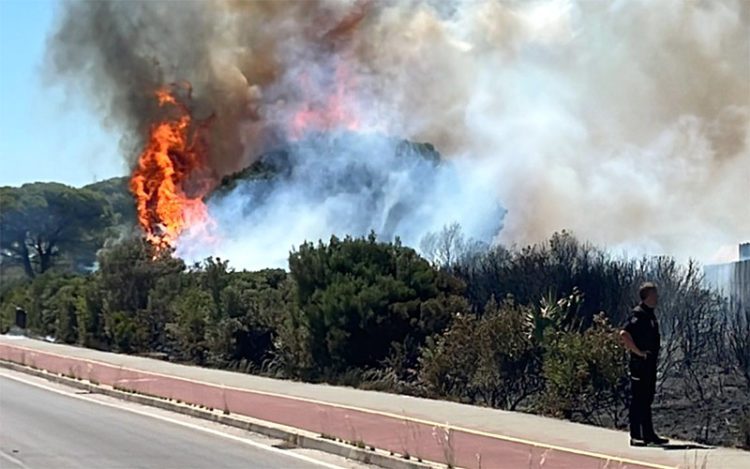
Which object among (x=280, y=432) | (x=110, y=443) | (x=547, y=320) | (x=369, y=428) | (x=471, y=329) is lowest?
(x=110, y=443)

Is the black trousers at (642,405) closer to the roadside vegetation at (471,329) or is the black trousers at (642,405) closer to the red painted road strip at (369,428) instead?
the red painted road strip at (369,428)

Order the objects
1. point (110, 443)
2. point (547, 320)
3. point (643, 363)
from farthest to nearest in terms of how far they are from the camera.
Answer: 1. point (547, 320)
2. point (110, 443)
3. point (643, 363)

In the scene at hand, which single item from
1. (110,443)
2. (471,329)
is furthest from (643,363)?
(110,443)

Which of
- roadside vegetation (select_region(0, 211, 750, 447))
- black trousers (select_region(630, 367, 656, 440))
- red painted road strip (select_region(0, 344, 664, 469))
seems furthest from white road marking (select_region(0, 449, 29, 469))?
roadside vegetation (select_region(0, 211, 750, 447))

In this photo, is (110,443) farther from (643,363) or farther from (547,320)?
(547,320)

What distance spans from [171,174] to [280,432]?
27.6m

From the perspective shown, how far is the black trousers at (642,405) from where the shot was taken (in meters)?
12.3

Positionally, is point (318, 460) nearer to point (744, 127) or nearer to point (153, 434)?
point (153, 434)

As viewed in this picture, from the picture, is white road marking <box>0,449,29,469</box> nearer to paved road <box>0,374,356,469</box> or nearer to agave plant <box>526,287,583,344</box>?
paved road <box>0,374,356,469</box>

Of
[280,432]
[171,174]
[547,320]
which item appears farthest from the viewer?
[171,174]

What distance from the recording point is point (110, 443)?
1446cm

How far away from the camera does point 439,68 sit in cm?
4275

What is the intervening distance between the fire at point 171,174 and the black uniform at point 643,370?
29.7 metres

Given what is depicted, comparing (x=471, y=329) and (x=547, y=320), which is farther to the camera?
(x=471, y=329)
